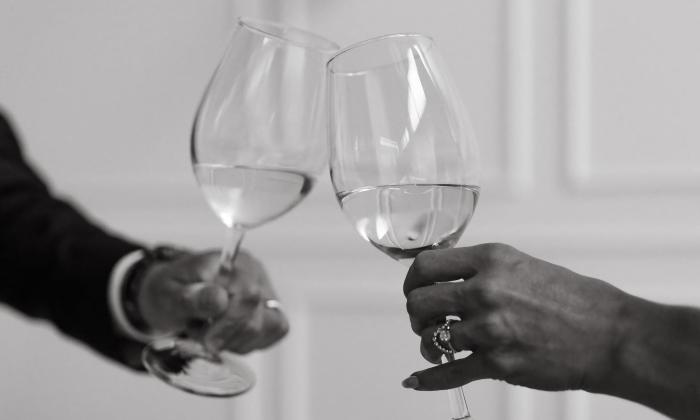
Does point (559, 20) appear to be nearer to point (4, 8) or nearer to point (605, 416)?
point (605, 416)

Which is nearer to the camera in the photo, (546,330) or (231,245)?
(546,330)

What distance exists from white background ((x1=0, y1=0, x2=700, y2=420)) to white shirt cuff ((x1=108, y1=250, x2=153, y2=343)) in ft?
1.35

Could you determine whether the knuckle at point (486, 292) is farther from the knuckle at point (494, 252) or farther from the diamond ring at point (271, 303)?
the diamond ring at point (271, 303)

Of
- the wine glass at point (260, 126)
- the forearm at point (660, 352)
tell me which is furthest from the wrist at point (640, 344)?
the wine glass at point (260, 126)

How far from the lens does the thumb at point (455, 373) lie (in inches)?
17.9

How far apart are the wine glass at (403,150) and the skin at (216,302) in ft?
1.10

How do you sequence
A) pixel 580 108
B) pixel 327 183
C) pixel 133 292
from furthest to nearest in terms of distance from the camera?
1. pixel 327 183
2. pixel 580 108
3. pixel 133 292

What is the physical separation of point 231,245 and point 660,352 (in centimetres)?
38

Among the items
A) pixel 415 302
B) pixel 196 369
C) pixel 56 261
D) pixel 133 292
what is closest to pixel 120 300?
pixel 133 292

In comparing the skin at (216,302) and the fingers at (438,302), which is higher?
the fingers at (438,302)

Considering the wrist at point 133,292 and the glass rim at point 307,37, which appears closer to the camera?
the glass rim at point 307,37

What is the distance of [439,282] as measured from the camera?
0.47m

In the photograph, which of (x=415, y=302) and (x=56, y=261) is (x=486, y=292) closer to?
(x=415, y=302)

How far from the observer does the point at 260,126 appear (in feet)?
2.13
